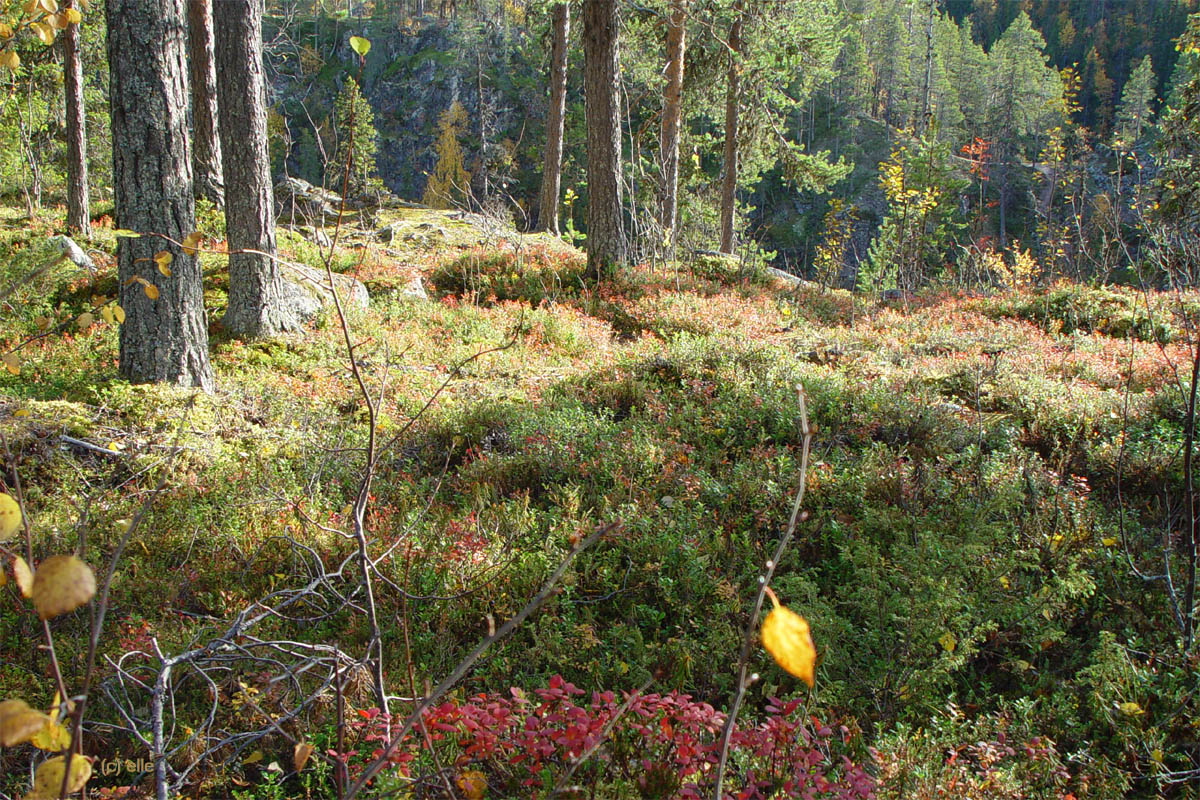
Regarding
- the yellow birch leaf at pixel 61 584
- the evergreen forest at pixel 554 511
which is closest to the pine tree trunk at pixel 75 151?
the evergreen forest at pixel 554 511

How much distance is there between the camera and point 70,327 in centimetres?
782

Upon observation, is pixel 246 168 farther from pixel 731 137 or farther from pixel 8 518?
pixel 731 137

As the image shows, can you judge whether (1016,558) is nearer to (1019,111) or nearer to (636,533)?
(636,533)

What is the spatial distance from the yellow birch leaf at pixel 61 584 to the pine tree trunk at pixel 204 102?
32.9 feet

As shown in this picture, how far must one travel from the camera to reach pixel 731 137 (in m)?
17.0

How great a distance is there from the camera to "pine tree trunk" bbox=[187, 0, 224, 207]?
31.6ft

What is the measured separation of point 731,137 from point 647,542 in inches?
592

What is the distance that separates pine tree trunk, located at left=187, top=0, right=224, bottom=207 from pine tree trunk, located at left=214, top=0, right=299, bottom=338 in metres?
1.74

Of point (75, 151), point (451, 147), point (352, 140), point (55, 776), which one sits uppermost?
point (451, 147)

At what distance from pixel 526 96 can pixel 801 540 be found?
Result: 69.9m

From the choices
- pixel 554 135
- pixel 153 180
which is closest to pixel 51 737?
pixel 153 180

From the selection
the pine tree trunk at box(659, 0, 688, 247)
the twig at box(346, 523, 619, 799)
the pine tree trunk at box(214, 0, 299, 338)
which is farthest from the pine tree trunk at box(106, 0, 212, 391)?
the pine tree trunk at box(659, 0, 688, 247)

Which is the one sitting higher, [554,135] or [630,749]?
[554,135]

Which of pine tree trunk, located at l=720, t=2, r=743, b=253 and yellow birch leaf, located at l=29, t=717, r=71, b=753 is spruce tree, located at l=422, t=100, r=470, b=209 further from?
yellow birch leaf, located at l=29, t=717, r=71, b=753
